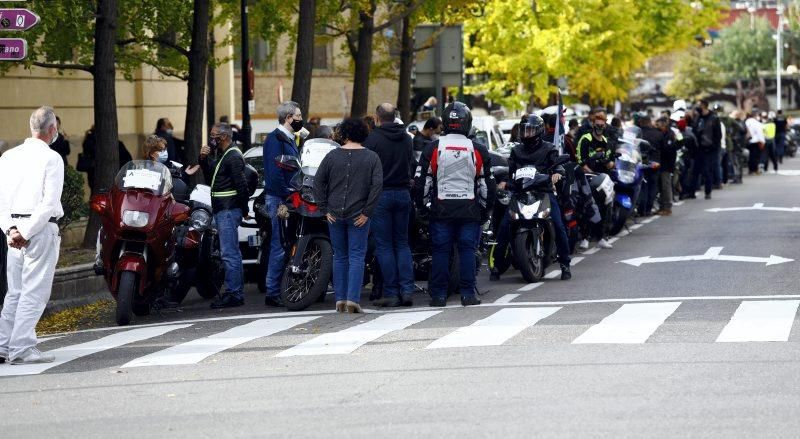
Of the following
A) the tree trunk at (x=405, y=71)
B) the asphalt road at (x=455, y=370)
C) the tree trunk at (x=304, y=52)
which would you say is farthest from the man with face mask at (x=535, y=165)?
the tree trunk at (x=405, y=71)

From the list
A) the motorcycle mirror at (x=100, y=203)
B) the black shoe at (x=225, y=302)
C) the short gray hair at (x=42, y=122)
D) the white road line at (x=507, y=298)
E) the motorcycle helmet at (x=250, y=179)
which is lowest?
the black shoe at (x=225, y=302)

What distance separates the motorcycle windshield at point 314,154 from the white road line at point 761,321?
3938 millimetres

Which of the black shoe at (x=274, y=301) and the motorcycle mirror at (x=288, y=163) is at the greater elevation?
the motorcycle mirror at (x=288, y=163)

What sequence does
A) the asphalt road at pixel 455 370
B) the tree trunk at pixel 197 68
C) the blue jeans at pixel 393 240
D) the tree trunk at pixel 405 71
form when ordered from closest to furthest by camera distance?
1. the asphalt road at pixel 455 370
2. the blue jeans at pixel 393 240
3. the tree trunk at pixel 197 68
4. the tree trunk at pixel 405 71

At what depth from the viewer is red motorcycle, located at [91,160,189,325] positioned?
45.5ft

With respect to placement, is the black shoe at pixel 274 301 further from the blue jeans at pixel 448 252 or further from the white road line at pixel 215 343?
the blue jeans at pixel 448 252

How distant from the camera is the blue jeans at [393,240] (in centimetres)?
1460

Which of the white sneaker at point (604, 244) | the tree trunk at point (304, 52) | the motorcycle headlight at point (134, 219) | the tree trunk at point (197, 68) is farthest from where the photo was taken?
the tree trunk at point (304, 52)

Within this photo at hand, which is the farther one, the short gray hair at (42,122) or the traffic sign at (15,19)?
the traffic sign at (15,19)

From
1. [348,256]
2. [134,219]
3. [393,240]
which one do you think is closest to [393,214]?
[393,240]

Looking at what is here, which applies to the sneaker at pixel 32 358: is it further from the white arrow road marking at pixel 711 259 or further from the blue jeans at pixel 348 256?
the white arrow road marking at pixel 711 259

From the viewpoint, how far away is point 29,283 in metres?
11.3

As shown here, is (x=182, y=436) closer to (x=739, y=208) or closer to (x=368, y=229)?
(x=368, y=229)

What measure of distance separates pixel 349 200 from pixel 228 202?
1770mm
